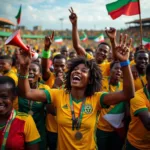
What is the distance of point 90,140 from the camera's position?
2.47 metres

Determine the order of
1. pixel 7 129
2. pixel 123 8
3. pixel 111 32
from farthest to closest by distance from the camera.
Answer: pixel 123 8
pixel 111 32
pixel 7 129

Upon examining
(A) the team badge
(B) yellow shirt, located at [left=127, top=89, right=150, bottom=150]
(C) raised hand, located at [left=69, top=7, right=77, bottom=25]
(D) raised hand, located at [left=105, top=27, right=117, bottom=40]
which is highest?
(C) raised hand, located at [left=69, top=7, right=77, bottom=25]

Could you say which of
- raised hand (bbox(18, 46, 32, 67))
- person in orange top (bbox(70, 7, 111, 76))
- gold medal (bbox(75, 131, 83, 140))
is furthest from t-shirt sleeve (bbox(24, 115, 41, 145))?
person in orange top (bbox(70, 7, 111, 76))

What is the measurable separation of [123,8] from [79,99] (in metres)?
4.22

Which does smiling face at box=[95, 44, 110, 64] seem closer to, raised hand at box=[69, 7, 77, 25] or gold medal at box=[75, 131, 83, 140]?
raised hand at box=[69, 7, 77, 25]

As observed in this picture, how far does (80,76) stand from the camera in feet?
8.46

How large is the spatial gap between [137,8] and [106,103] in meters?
4.01

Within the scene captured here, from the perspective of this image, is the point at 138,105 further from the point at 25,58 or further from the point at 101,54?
the point at 101,54

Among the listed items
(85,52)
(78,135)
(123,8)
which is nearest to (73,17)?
(85,52)

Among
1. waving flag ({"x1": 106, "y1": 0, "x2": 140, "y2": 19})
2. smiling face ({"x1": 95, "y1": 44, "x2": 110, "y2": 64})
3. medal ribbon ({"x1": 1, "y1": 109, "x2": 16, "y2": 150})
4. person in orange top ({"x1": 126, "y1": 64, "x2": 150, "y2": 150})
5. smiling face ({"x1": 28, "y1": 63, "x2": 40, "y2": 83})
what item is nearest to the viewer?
medal ribbon ({"x1": 1, "y1": 109, "x2": 16, "y2": 150})

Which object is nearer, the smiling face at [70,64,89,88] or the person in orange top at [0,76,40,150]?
the person in orange top at [0,76,40,150]

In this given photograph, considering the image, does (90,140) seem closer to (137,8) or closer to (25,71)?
(25,71)

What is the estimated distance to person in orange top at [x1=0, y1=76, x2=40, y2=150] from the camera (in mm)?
2168

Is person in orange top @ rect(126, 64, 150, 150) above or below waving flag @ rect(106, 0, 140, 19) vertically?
below
